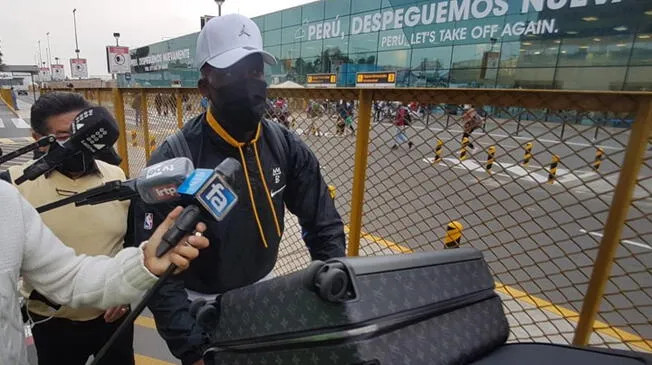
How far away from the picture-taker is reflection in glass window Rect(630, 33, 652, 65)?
657 inches

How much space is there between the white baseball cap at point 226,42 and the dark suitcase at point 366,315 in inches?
36.3

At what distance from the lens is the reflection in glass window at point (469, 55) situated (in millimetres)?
21984

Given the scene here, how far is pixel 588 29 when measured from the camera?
18.5 m

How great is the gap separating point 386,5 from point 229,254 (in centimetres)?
2721

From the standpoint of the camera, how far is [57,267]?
1158 mm

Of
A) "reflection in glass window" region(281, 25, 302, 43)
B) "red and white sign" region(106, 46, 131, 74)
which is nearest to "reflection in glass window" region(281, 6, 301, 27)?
"reflection in glass window" region(281, 25, 302, 43)

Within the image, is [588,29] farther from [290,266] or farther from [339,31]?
[290,266]

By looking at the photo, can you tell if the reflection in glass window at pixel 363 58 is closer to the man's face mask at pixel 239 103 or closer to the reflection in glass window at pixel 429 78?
the reflection in glass window at pixel 429 78

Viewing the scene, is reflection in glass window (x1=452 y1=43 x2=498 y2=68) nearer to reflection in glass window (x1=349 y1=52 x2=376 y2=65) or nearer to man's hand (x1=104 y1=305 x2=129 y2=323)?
reflection in glass window (x1=349 y1=52 x2=376 y2=65)

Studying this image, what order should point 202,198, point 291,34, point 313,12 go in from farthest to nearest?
point 291,34 → point 313,12 → point 202,198

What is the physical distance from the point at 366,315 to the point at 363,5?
28.9 meters

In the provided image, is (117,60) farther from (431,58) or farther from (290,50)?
(290,50)

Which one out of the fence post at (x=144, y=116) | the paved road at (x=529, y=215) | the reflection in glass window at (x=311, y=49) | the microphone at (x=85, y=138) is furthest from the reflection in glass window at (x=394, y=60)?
the microphone at (x=85, y=138)

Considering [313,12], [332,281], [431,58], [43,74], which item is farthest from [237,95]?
[43,74]
